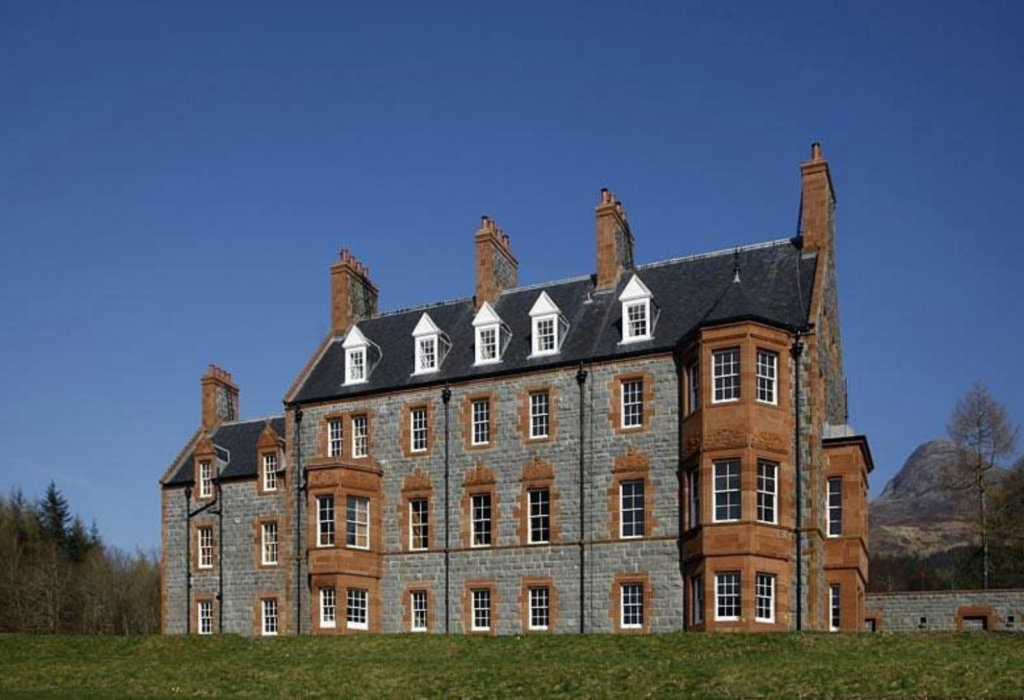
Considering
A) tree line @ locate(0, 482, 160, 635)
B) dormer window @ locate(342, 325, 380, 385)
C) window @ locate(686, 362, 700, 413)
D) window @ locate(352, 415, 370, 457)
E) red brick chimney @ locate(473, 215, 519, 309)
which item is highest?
red brick chimney @ locate(473, 215, 519, 309)

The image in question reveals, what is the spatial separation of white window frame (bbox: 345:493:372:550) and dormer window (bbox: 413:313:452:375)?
5.43 meters

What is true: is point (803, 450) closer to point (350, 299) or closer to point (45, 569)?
point (350, 299)

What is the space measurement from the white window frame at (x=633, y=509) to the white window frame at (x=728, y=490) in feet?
11.0

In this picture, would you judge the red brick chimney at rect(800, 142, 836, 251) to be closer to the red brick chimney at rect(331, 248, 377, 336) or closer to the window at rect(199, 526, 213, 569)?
the red brick chimney at rect(331, 248, 377, 336)

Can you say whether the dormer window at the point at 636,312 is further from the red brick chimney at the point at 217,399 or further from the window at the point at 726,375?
the red brick chimney at the point at 217,399

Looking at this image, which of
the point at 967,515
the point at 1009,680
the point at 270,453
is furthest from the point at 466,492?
the point at 967,515

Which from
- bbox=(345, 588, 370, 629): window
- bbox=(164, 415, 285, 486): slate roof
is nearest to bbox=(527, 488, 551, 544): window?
bbox=(345, 588, 370, 629): window

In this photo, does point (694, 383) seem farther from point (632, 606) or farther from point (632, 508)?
point (632, 606)

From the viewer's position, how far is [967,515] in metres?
71.8

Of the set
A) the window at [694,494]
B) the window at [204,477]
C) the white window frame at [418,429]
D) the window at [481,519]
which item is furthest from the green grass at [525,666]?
the window at [204,477]

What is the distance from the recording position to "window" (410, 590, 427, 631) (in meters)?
46.2

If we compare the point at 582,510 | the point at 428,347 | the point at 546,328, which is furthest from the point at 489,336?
the point at 582,510

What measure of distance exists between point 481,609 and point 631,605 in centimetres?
594

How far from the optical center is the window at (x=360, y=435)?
48.7m
